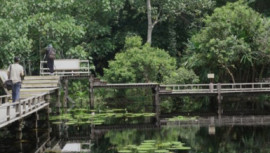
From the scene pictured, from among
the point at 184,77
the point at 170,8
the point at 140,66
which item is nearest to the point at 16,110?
the point at 184,77

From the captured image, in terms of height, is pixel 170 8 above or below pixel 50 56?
above

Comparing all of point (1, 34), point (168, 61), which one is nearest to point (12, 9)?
point (1, 34)

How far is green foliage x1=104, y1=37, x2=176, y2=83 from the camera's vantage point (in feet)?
121

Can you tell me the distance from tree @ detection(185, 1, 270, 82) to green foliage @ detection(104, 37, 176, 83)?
204cm

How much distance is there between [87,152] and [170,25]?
27.0m

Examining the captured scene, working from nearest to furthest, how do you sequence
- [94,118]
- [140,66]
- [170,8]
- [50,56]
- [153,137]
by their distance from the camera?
[153,137] < [94,118] < [50,56] < [140,66] < [170,8]

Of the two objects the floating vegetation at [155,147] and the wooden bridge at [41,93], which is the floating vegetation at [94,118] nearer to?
the wooden bridge at [41,93]

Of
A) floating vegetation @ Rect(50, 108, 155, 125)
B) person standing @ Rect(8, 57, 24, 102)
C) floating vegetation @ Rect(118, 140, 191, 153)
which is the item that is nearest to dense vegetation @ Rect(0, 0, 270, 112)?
floating vegetation @ Rect(50, 108, 155, 125)

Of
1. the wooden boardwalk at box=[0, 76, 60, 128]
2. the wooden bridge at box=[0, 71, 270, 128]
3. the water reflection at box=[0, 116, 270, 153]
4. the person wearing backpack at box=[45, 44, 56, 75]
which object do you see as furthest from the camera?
the person wearing backpack at box=[45, 44, 56, 75]

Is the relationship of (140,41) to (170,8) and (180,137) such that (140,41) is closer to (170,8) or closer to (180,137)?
(170,8)

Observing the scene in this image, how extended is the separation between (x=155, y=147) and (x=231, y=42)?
17637mm

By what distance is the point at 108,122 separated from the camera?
27.6 metres

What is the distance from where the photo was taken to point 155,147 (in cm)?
1841

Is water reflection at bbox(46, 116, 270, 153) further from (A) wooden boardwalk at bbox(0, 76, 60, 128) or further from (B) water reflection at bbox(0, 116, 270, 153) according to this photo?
(A) wooden boardwalk at bbox(0, 76, 60, 128)
